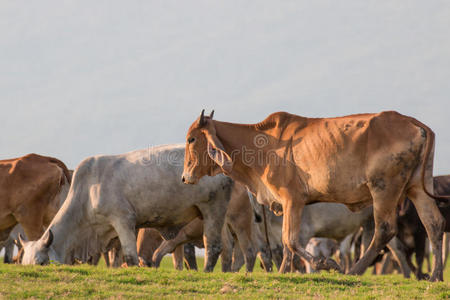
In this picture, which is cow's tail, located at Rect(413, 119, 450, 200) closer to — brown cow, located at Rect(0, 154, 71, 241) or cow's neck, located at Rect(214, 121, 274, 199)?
cow's neck, located at Rect(214, 121, 274, 199)

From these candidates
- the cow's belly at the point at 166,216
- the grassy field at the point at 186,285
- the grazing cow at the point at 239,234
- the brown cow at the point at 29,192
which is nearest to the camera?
the grassy field at the point at 186,285

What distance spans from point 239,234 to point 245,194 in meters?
1.07

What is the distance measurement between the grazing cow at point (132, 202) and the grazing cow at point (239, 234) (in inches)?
79.2

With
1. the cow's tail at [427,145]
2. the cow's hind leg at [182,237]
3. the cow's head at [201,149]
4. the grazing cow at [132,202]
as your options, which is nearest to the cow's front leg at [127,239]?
the grazing cow at [132,202]

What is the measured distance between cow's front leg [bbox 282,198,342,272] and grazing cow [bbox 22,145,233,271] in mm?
2926

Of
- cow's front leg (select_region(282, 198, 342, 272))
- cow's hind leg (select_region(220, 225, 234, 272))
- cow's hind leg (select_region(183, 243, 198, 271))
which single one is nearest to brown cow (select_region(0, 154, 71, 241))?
cow's hind leg (select_region(183, 243, 198, 271))

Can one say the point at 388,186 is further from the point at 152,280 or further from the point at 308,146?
the point at 152,280

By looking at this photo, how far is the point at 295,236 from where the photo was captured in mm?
10836

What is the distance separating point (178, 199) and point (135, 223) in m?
0.95

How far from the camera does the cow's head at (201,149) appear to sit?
11.9 m

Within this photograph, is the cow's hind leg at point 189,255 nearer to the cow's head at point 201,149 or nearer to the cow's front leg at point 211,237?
the cow's front leg at point 211,237

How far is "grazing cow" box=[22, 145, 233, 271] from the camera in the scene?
43.9 feet

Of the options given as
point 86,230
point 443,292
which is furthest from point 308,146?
point 86,230

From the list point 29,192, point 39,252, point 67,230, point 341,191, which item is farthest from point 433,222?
point 29,192
